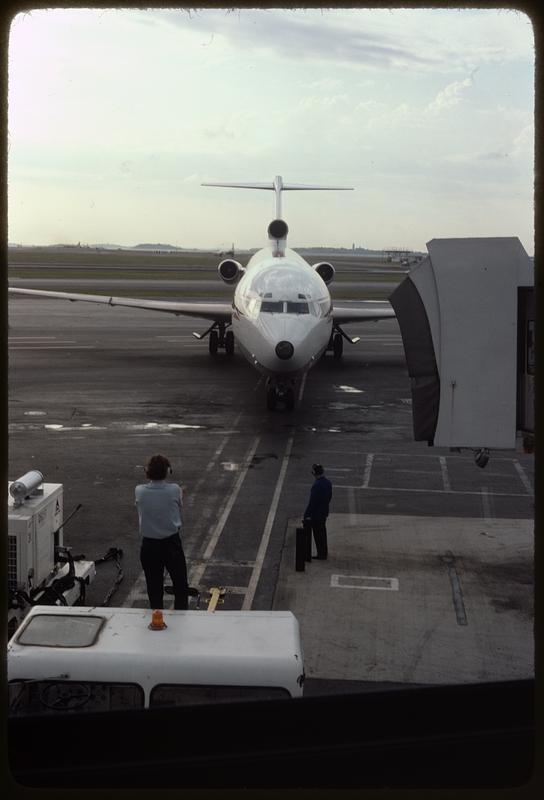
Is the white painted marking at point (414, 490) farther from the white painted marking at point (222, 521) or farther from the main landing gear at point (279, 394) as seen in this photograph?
the main landing gear at point (279, 394)

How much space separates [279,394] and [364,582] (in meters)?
12.0

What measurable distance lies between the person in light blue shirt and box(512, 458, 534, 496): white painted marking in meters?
8.31

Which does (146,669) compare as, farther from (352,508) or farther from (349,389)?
(349,389)

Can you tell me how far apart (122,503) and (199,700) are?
8.97 meters

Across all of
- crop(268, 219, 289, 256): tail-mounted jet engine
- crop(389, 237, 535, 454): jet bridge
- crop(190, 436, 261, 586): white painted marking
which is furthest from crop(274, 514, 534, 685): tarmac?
crop(268, 219, 289, 256): tail-mounted jet engine

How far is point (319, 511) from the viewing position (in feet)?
38.1

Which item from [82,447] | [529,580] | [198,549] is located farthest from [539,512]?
[82,447]

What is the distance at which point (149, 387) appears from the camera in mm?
26344

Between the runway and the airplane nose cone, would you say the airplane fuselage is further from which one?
the runway

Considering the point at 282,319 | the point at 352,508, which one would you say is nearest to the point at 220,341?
the point at 282,319

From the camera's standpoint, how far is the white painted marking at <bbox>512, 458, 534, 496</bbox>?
1552 cm

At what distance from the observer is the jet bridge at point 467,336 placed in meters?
4.70

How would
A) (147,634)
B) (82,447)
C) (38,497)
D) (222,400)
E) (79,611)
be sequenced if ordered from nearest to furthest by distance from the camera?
(147,634), (79,611), (38,497), (82,447), (222,400)

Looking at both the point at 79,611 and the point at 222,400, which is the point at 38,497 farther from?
the point at 222,400
